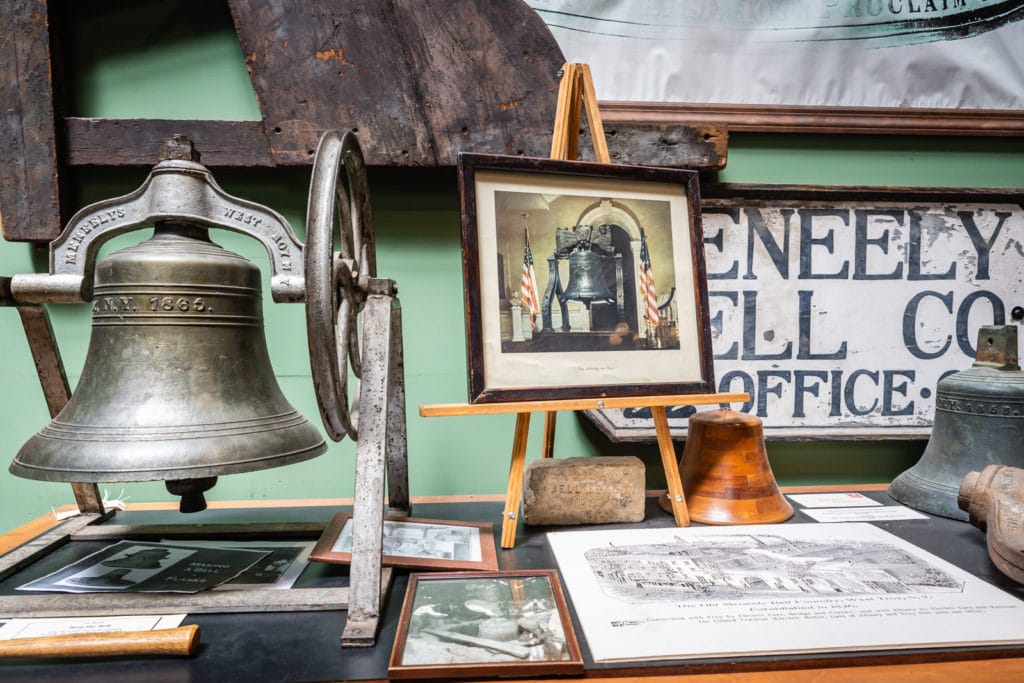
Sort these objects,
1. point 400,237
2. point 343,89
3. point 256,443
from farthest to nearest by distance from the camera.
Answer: point 400,237, point 343,89, point 256,443

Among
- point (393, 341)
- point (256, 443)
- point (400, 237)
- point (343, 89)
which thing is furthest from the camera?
point (400, 237)

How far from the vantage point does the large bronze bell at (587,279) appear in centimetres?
100

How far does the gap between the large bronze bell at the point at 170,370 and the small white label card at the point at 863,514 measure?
0.91 metres

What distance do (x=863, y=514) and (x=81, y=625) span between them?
49.2 inches

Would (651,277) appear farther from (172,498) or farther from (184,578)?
(172,498)

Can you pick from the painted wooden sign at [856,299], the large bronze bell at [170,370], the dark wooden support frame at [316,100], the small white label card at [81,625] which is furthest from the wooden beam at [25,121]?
the painted wooden sign at [856,299]

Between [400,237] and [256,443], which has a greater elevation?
[400,237]

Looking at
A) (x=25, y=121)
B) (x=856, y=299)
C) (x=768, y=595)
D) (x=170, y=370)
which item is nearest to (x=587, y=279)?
(x=768, y=595)

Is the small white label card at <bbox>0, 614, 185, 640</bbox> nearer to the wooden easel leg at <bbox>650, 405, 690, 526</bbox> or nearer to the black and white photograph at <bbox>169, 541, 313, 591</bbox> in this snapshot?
the black and white photograph at <bbox>169, 541, 313, 591</bbox>

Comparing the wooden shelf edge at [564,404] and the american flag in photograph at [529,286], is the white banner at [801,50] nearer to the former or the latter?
the american flag in photograph at [529,286]

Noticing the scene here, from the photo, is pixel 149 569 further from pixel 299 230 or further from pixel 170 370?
pixel 299 230

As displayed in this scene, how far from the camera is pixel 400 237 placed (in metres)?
1.29

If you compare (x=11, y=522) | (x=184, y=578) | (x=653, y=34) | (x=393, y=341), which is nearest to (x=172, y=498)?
(x=11, y=522)

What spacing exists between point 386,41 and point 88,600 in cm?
109
